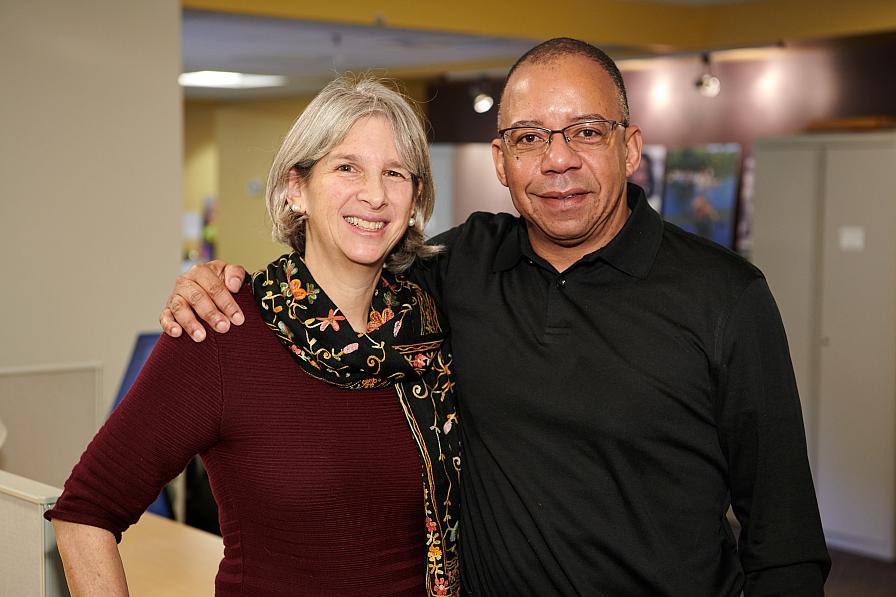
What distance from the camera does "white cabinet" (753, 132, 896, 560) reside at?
5.56 m

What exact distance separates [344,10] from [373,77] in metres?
4.56

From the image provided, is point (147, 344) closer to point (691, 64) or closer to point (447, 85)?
point (691, 64)

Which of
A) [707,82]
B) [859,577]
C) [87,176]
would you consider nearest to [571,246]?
[87,176]

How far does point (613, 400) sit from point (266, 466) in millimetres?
587

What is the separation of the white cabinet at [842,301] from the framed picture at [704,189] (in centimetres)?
203

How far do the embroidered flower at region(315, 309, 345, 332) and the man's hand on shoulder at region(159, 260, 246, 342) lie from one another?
5.2 inches

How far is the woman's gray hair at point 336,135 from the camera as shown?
6.00 ft

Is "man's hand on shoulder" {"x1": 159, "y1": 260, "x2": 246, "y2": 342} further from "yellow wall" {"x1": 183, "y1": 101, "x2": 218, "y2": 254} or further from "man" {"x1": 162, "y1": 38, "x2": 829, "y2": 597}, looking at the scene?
"yellow wall" {"x1": 183, "y1": 101, "x2": 218, "y2": 254}

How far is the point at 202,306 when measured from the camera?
68.9 inches

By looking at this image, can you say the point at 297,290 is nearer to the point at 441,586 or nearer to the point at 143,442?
the point at 143,442

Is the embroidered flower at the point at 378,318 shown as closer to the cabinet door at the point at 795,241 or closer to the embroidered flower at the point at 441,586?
the embroidered flower at the point at 441,586

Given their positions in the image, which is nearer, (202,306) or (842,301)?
(202,306)

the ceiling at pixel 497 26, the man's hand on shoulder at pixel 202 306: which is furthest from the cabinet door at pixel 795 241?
the man's hand on shoulder at pixel 202 306

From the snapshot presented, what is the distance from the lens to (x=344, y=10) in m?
6.31
